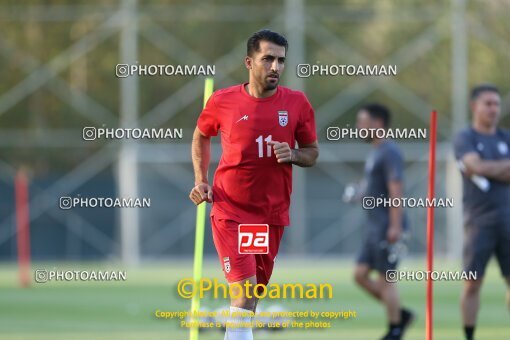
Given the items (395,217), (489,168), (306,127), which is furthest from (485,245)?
(306,127)

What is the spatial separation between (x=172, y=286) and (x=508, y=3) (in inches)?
733

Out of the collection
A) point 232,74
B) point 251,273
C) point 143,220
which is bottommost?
point 251,273

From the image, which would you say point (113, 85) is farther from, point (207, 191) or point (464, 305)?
point (207, 191)

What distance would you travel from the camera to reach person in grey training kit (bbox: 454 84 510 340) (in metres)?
12.9

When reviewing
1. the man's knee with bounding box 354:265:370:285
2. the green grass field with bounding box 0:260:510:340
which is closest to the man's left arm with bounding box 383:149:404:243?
the man's knee with bounding box 354:265:370:285

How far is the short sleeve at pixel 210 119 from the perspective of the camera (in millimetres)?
9836

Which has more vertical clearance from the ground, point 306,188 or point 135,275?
point 306,188

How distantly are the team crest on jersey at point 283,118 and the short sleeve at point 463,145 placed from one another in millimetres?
3632

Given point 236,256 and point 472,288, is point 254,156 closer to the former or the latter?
point 236,256

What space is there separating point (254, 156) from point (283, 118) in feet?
1.11

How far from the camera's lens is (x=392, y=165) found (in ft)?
47.7

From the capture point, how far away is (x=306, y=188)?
123 ft

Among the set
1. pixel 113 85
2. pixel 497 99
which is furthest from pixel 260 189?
pixel 113 85

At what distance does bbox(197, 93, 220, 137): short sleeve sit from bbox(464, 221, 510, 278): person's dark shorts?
12.8ft
